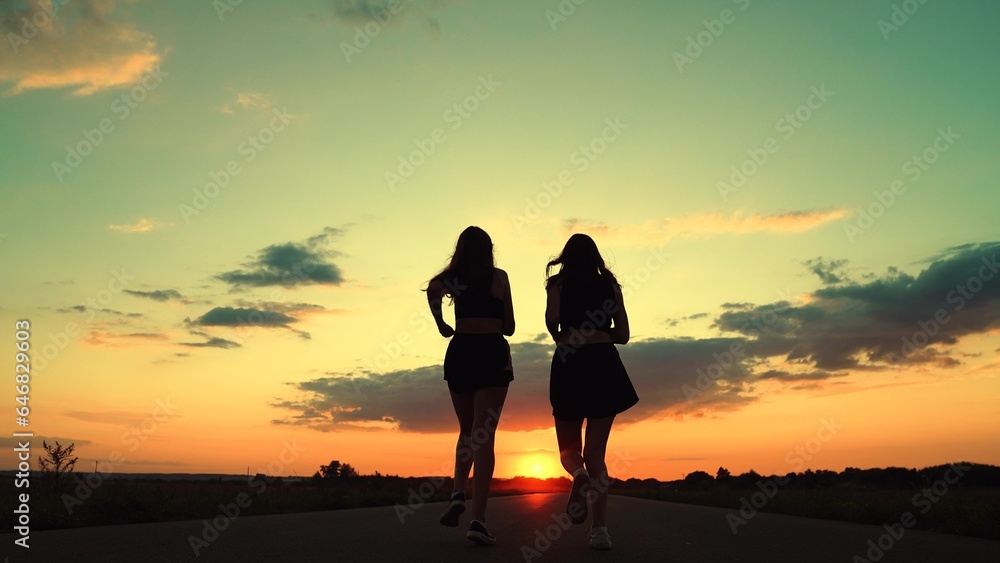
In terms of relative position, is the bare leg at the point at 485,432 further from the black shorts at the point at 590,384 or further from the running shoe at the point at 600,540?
the running shoe at the point at 600,540

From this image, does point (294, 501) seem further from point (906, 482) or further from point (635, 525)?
point (906, 482)

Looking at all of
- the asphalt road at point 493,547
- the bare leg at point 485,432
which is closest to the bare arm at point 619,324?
the bare leg at point 485,432

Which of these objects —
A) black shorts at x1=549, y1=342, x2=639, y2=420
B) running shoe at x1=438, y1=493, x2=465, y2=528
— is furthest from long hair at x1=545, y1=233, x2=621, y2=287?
running shoe at x1=438, y1=493, x2=465, y2=528

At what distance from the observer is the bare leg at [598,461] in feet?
20.8

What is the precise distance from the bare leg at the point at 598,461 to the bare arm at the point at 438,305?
1475 millimetres

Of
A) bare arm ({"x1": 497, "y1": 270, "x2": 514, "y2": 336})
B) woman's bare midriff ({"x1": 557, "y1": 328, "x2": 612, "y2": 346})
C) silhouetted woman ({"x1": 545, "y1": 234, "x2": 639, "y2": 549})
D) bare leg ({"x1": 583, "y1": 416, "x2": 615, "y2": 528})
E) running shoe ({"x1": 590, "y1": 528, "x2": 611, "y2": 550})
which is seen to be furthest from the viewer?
bare arm ({"x1": 497, "y1": 270, "x2": 514, "y2": 336})

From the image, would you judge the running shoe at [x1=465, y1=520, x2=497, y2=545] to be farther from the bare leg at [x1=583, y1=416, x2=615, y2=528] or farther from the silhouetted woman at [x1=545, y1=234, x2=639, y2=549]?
the bare leg at [x1=583, y1=416, x2=615, y2=528]

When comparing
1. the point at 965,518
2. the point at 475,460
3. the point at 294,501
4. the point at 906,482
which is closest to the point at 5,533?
the point at 475,460

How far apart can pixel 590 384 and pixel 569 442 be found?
0.59 m

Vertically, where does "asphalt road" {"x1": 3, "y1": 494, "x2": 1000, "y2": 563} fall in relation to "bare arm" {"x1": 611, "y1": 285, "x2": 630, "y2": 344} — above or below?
below

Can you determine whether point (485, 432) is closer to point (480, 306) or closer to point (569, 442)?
point (569, 442)

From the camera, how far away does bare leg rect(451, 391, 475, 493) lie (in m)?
6.60

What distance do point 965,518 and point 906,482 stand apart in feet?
150

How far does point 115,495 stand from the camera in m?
12.4
